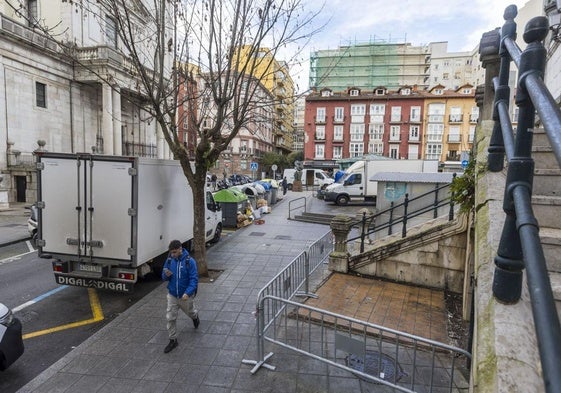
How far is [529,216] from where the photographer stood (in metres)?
1.25

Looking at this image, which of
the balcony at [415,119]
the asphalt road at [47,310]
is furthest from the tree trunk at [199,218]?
the balcony at [415,119]

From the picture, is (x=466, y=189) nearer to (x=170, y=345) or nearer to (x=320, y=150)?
(x=170, y=345)

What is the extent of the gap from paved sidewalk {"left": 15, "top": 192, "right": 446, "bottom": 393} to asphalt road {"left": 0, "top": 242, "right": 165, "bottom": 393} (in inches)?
10.9

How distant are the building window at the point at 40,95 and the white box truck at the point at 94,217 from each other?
20.5 m

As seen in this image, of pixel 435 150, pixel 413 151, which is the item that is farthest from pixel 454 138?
pixel 413 151

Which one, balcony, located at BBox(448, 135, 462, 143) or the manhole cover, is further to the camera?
balcony, located at BBox(448, 135, 462, 143)

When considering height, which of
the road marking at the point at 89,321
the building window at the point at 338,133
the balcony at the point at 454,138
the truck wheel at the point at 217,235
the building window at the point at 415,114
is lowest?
the road marking at the point at 89,321

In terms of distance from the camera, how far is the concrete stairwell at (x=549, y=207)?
7.96 feet

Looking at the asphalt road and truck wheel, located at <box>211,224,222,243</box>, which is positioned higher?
truck wheel, located at <box>211,224,222,243</box>

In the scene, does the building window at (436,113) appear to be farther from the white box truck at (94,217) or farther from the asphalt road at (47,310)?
the white box truck at (94,217)

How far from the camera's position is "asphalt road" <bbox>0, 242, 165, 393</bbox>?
4.82m

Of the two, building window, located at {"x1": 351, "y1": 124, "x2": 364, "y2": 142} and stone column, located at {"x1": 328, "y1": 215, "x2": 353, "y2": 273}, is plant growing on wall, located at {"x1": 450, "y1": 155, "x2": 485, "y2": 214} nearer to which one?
stone column, located at {"x1": 328, "y1": 215, "x2": 353, "y2": 273}

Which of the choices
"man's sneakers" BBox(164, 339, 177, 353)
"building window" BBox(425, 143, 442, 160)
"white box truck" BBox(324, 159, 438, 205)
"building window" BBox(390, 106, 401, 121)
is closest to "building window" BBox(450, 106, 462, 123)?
"building window" BBox(425, 143, 442, 160)

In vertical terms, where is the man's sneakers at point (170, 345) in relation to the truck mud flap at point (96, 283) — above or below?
below
